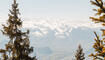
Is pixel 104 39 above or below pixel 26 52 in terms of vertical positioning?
above

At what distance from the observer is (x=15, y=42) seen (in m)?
18.5

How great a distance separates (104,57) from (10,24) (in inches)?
498

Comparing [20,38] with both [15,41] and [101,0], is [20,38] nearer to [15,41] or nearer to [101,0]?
[15,41]

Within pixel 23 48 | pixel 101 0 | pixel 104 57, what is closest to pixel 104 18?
pixel 101 0

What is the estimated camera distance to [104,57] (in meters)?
7.84

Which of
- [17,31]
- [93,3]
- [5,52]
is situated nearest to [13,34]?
[17,31]

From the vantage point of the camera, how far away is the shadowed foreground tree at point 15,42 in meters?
18.5

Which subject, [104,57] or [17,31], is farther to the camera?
[17,31]

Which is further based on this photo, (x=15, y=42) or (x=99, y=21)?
(x=15, y=42)

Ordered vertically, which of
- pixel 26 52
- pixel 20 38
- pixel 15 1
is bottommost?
pixel 26 52

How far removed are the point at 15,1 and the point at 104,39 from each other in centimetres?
1292

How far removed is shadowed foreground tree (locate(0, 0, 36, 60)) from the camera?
18.5 m

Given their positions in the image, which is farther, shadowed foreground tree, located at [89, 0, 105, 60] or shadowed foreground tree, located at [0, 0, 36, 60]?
shadowed foreground tree, located at [0, 0, 36, 60]

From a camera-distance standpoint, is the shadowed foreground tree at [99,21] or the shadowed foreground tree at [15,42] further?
the shadowed foreground tree at [15,42]
